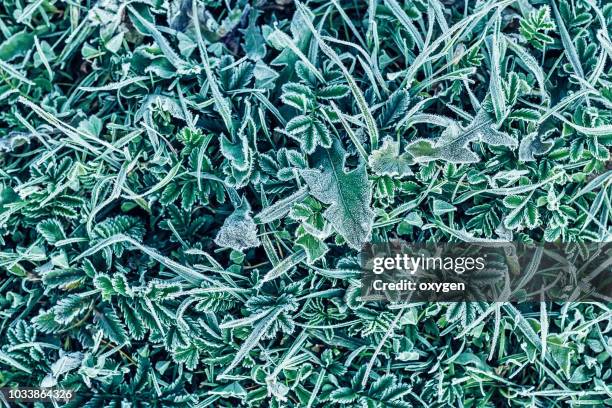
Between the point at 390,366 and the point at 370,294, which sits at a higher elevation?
the point at 370,294

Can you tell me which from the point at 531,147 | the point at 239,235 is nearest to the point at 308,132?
the point at 239,235

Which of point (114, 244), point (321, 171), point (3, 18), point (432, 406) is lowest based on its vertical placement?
point (432, 406)

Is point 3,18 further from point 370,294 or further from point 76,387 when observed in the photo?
point 370,294

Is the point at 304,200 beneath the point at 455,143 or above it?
beneath

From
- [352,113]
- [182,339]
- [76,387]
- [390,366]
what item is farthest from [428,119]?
[76,387]

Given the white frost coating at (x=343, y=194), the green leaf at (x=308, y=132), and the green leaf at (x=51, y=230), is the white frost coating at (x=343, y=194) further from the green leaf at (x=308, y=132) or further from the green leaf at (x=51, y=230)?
the green leaf at (x=51, y=230)

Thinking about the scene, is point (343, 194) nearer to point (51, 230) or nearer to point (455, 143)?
point (455, 143)
